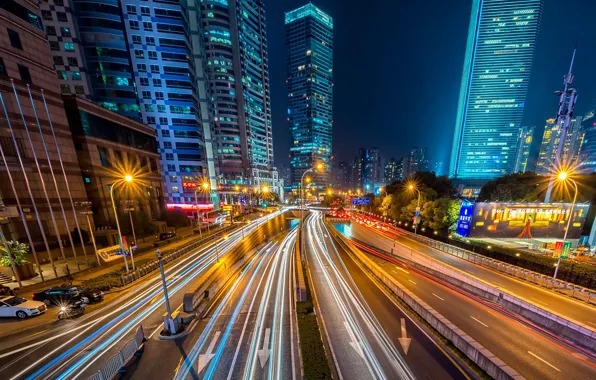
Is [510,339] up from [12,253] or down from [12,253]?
down

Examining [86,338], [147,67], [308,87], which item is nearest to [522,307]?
[86,338]

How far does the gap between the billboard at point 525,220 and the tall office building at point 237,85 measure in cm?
7475

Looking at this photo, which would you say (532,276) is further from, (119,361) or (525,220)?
(119,361)

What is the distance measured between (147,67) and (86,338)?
70.9m

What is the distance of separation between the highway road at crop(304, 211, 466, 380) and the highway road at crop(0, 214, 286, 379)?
13.1 metres

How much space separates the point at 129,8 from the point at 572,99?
102 m

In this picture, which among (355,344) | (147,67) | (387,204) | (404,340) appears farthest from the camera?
(147,67)

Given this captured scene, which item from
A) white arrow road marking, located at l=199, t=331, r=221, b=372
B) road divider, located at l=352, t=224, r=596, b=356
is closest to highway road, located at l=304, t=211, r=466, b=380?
white arrow road marking, located at l=199, t=331, r=221, b=372

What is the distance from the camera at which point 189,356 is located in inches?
458

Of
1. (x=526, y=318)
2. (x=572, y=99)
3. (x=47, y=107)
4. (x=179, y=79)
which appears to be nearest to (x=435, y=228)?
(x=526, y=318)

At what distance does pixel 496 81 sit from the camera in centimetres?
12712

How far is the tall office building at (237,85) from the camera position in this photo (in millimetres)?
89750

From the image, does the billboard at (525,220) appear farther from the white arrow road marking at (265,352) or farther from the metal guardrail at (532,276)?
the white arrow road marking at (265,352)

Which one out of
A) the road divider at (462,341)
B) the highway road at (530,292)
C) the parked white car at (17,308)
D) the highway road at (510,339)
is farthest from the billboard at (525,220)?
the parked white car at (17,308)
